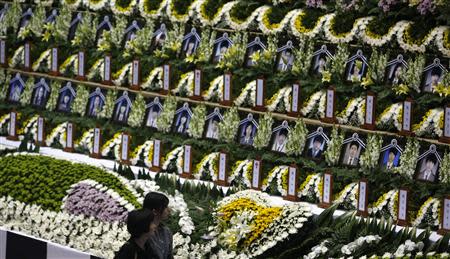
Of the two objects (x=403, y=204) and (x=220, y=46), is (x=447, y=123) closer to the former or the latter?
(x=403, y=204)

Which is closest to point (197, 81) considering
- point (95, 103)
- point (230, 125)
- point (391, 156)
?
point (230, 125)

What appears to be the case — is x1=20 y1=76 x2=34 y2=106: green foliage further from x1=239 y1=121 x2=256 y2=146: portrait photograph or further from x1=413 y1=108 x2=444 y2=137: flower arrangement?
x1=413 y1=108 x2=444 y2=137: flower arrangement

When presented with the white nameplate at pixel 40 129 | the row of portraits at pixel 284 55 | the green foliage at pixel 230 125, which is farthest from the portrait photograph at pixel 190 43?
the white nameplate at pixel 40 129

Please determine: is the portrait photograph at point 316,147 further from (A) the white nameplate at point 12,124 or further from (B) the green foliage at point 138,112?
(A) the white nameplate at point 12,124

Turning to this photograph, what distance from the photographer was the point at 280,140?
1035cm

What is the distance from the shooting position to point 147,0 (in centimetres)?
→ 1152

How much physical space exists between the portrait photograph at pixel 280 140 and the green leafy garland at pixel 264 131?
0.05 meters

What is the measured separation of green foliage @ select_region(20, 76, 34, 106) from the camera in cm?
1253

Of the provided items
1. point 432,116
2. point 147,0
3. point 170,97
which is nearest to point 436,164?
point 432,116

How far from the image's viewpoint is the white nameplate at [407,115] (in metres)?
9.36

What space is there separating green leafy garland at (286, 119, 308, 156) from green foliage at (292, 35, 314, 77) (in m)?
0.44

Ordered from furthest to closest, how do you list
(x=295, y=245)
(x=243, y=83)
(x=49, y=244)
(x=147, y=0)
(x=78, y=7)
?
(x=78, y=7)
(x=147, y=0)
(x=243, y=83)
(x=295, y=245)
(x=49, y=244)

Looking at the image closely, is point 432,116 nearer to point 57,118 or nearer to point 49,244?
point 49,244

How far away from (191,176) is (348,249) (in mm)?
2905
